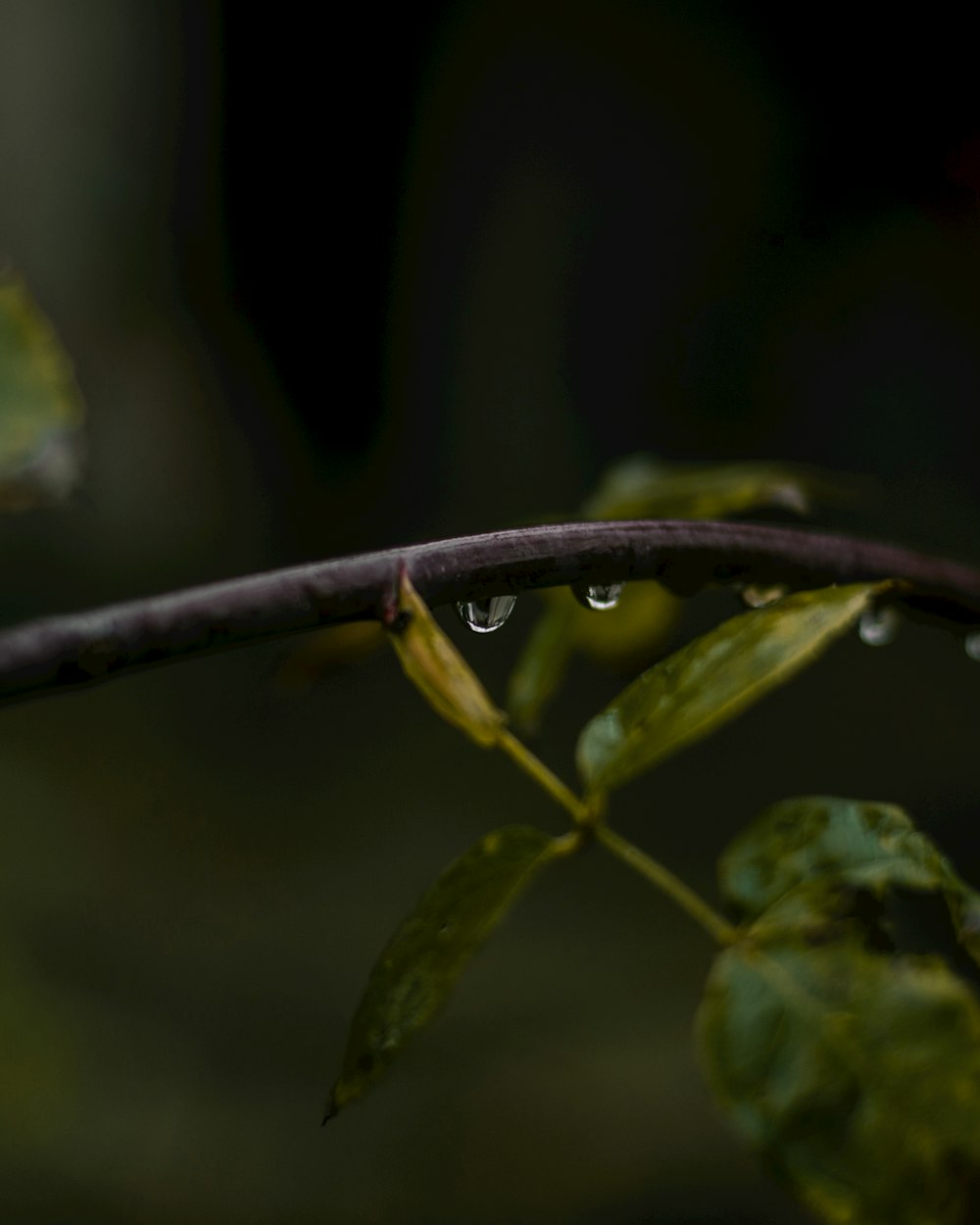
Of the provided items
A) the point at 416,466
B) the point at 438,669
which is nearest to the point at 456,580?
the point at 438,669

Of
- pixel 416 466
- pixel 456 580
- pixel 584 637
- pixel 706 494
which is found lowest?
pixel 416 466

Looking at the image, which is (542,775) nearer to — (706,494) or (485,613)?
(485,613)

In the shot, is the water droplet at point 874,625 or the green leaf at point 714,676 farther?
the water droplet at point 874,625

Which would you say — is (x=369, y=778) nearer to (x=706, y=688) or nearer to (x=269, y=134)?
(x=269, y=134)

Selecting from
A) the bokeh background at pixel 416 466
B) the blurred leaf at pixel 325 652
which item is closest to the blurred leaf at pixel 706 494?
the blurred leaf at pixel 325 652

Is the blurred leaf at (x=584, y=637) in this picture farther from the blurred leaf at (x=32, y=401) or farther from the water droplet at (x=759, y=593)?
the blurred leaf at (x=32, y=401)

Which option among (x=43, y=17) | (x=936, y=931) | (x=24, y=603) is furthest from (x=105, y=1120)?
(x=43, y=17)
